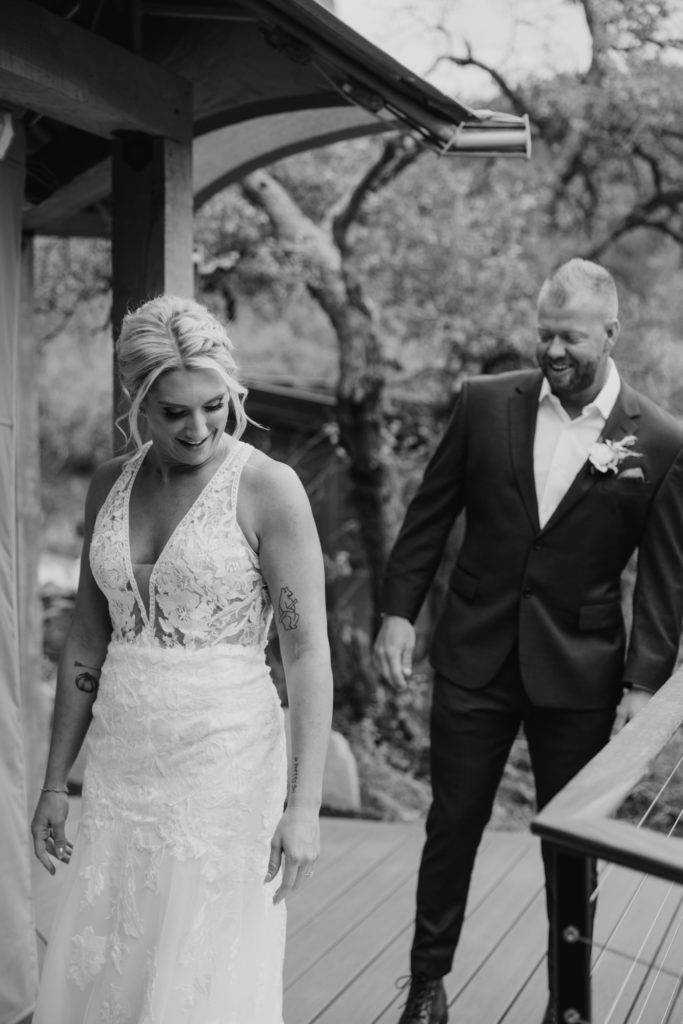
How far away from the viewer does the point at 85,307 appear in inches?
330

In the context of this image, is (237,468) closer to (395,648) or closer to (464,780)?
(395,648)

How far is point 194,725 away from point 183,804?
142mm

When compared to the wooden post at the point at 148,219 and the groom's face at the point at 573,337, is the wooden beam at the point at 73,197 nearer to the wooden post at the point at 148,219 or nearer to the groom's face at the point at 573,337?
the wooden post at the point at 148,219

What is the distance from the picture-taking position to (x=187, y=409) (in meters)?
2.31

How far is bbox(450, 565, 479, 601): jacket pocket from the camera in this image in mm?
3203

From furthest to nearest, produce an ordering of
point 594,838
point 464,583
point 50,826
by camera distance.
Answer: point 464,583
point 50,826
point 594,838

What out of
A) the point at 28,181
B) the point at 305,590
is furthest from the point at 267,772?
the point at 28,181

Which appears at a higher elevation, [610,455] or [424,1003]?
[610,455]

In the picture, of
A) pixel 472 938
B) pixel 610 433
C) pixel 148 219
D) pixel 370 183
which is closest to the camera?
pixel 610 433

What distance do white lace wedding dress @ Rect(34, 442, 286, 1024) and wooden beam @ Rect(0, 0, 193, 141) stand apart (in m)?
1.06

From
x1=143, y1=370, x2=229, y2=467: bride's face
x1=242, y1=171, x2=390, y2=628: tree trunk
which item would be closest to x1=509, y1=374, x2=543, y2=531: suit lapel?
x1=143, y1=370, x2=229, y2=467: bride's face

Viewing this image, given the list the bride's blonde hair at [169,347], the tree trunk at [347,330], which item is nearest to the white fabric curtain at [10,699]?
the bride's blonde hair at [169,347]

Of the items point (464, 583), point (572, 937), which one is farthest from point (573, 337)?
point (572, 937)

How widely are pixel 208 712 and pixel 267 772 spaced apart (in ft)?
0.55
